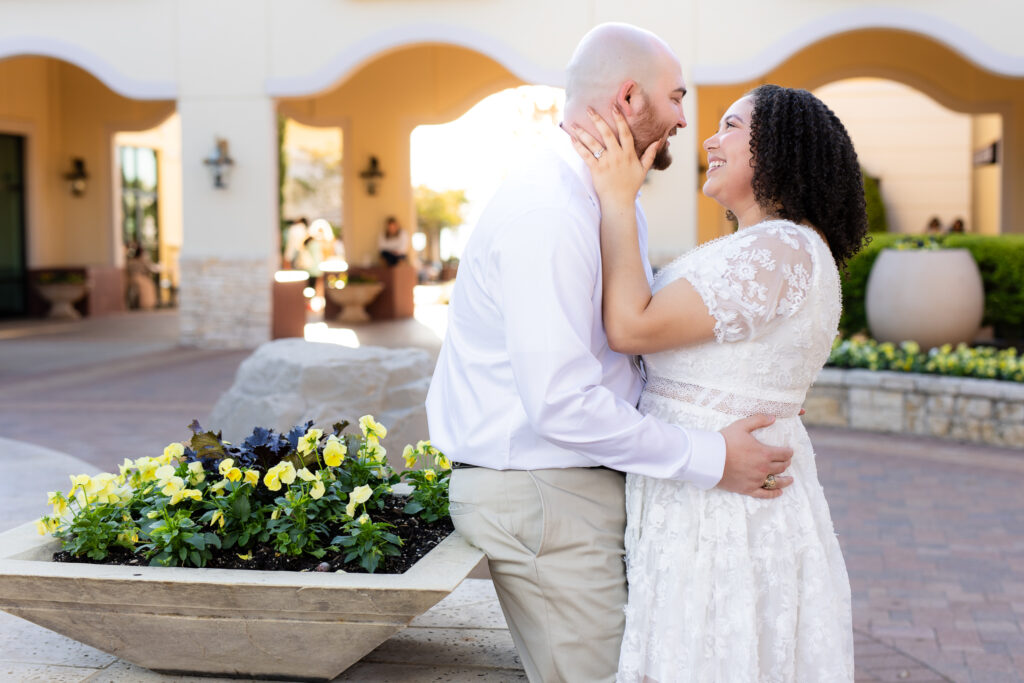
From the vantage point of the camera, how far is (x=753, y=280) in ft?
7.11

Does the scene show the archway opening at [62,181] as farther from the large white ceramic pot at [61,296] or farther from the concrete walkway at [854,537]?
the concrete walkway at [854,537]

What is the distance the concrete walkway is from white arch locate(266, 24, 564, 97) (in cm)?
424

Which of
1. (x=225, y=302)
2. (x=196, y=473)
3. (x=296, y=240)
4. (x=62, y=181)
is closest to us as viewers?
(x=196, y=473)

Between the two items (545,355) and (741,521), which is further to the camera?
(741,521)

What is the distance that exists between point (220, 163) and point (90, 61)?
2281 mm

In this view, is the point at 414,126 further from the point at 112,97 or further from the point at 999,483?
the point at 999,483

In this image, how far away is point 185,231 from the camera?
14.0 m

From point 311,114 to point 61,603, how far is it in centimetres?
1694

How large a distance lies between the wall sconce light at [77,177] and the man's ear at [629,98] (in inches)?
719

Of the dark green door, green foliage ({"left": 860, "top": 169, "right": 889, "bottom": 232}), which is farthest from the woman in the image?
green foliage ({"left": 860, "top": 169, "right": 889, "bottom": 232})

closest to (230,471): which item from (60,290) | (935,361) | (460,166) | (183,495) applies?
(183,495)

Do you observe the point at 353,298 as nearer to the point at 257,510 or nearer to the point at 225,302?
the point at 225,302

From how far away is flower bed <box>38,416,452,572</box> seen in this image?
2.42m

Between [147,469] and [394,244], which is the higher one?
[394,244]
